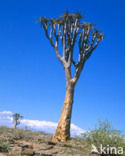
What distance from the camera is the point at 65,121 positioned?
1219 centimetres

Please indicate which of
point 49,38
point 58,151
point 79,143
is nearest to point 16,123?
point 49,38

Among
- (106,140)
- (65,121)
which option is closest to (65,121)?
→ (65,121)

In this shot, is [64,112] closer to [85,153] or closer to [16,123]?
[85,153]

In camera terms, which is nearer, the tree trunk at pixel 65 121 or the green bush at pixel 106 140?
the green bush at pixel 106 140

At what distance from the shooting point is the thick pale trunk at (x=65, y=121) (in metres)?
12.0

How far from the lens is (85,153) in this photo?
902 cm

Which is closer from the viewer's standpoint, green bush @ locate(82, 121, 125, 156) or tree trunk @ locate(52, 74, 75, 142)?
green bush @ locate(82, 121, 125, 156)

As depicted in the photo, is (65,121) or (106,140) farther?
(65,121)

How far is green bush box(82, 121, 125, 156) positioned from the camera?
898cm

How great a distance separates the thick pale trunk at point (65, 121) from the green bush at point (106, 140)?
2441mm

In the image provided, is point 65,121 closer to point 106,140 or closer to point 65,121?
point 65,121

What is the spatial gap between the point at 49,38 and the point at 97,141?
25.0 ft

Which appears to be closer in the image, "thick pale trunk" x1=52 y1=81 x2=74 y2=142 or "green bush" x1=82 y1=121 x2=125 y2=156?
"green bush" x1=82 y1=121 x2=125 y2=156

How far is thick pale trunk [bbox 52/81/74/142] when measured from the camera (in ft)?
39.5
